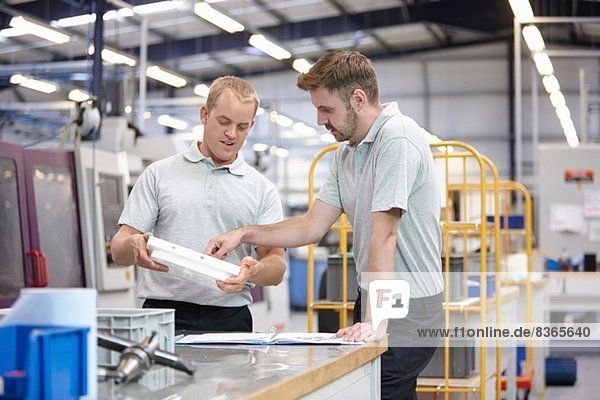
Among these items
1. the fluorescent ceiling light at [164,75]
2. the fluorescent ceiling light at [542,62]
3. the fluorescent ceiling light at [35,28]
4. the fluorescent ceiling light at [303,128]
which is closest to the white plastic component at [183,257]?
the fluorescent ceiling light at [35,28]

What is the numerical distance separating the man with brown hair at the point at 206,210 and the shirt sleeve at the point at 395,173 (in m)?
0.49

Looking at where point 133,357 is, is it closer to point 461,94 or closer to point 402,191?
point 402,191

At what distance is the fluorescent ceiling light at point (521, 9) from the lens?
6.47 metres

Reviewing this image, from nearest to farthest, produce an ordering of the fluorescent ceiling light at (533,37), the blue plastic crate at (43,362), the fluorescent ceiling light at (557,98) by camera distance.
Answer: the blue plastic crate at (43,362)
the fluorescent ceiling light at (533,37)
the fluorescent ceiling light at (557,98)

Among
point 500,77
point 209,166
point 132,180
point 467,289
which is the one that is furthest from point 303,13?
point 209,166

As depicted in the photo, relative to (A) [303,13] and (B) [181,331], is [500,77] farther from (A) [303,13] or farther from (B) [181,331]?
(B) [181,331]

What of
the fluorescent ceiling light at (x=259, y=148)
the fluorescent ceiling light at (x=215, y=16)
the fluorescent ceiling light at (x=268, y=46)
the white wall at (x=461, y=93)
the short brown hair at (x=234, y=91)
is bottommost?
the short brown hair at (x=234, y=91)

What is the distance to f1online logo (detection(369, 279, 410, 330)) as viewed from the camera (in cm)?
240

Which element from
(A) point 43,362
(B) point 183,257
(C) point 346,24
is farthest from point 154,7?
(C) point 346,24

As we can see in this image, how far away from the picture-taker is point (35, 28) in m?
8.05

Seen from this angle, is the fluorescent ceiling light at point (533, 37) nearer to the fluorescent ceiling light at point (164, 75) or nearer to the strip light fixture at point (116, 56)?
the strip light fixture at point (116, 56)

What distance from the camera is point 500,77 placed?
62.5 ft

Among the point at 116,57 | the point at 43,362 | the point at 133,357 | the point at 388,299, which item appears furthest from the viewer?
the point at 116,57

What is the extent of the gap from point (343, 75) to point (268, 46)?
7190 millimetres
